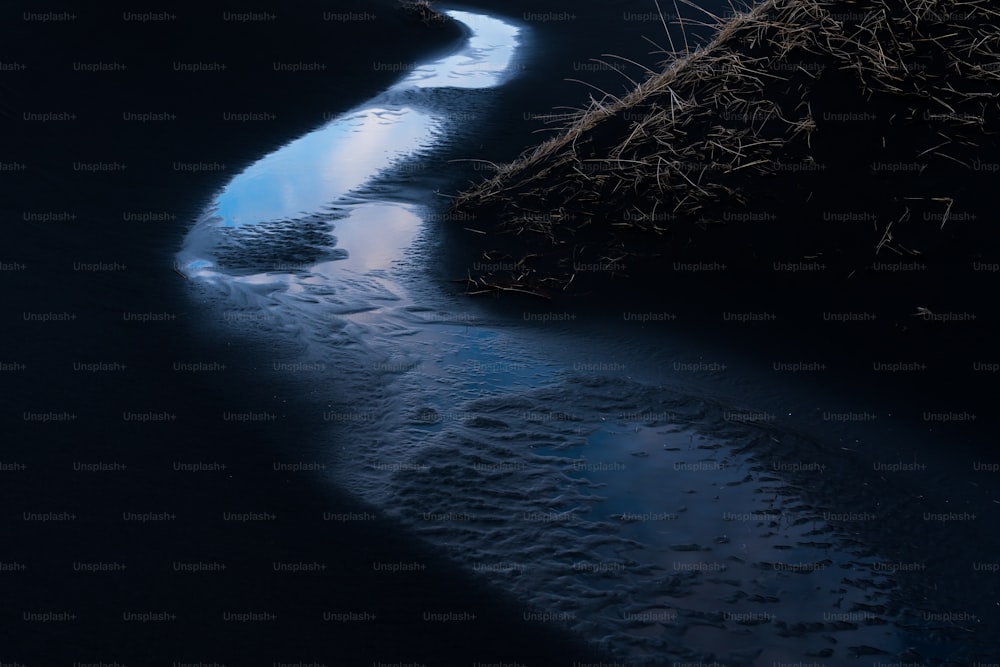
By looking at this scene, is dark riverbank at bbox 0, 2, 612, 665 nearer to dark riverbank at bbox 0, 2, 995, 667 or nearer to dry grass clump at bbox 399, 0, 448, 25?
dark riverbank at bbox 0, 2, 995, 667

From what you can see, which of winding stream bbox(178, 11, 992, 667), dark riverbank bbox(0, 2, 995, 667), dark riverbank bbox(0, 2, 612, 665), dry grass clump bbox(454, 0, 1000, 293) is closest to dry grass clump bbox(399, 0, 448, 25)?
dark riverbank bbox(0, 2, 612, 665)

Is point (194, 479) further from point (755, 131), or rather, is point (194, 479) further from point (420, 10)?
point (420, 10)

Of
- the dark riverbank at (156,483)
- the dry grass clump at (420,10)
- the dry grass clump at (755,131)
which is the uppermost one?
the dry grass clump at (420,10)

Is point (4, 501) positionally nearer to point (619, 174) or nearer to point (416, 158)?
point (619, 174)

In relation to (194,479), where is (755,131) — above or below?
above

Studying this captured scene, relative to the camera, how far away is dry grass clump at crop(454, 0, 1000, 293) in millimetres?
6195

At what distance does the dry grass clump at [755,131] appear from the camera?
6.20 m

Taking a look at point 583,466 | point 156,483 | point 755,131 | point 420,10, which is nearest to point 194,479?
point 156,483

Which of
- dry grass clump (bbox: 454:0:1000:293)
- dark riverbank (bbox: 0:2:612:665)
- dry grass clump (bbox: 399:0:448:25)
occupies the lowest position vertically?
dark riverbank (bbox: 0:2:612:665)

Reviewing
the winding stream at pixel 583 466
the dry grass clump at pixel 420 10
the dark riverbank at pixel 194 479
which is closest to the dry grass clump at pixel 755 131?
the dark riverbank at pixel 194 479

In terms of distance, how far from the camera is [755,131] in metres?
6.69

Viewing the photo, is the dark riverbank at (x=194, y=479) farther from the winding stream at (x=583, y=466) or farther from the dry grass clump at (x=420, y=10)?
the dry grass clump at (x=420, y=10)

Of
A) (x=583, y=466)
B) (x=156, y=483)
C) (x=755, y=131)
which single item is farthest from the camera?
(x=755, y=131)

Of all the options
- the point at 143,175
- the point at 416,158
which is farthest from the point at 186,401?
the point at 416,158
